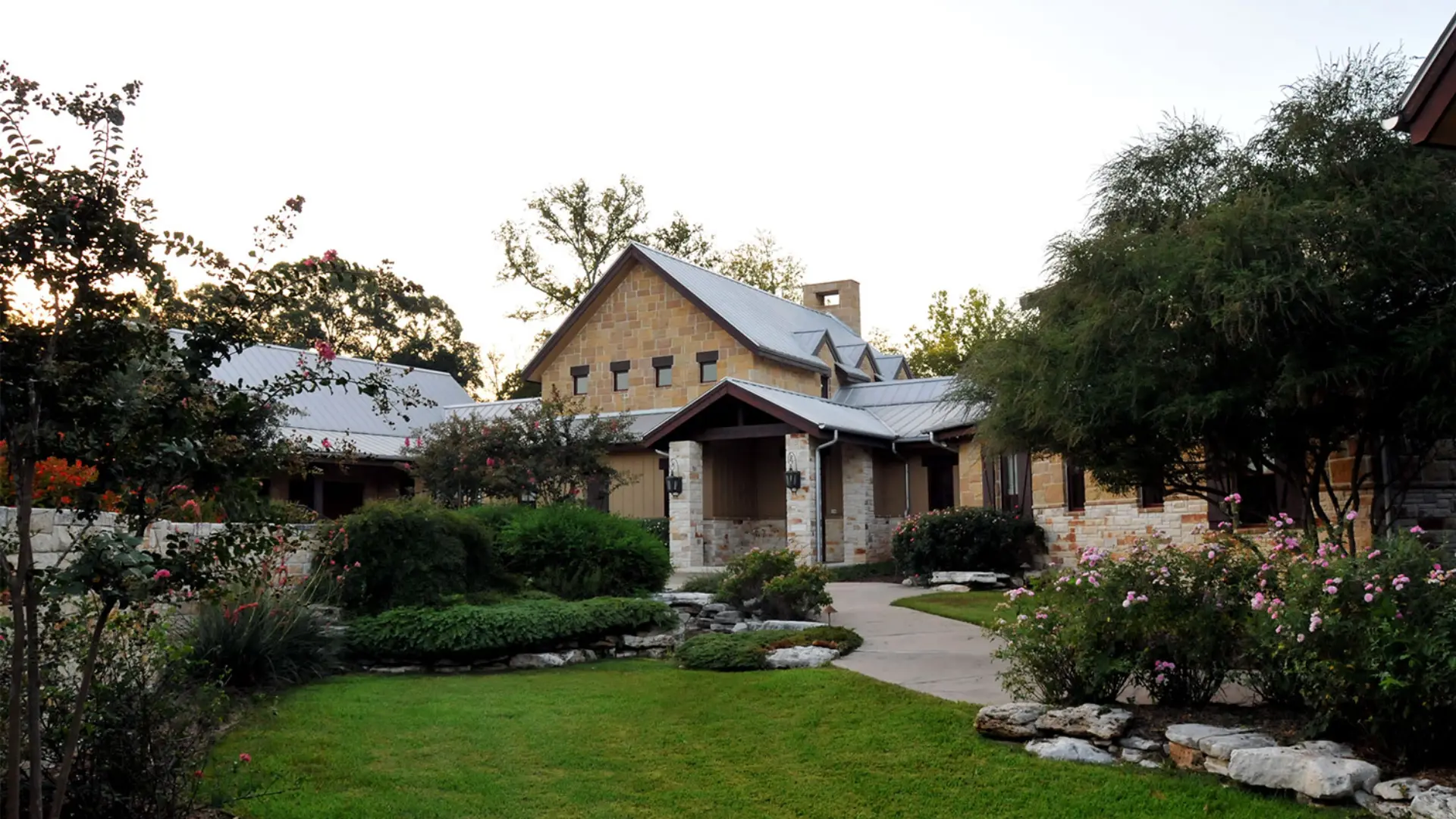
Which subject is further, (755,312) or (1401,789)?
(755,312)

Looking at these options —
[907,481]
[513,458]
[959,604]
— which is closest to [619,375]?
[907,481]

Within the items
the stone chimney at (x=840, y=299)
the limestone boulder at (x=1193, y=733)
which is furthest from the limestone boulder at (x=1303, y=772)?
the stone chimney at (x=840, y=299)

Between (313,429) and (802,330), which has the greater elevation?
(802,330)

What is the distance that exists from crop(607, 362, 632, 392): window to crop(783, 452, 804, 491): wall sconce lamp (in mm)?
8886

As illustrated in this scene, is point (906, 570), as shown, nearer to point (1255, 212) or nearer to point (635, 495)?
point (635, 495)

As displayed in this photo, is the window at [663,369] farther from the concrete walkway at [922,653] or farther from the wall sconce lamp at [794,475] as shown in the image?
the concrete walkway at [922,653]

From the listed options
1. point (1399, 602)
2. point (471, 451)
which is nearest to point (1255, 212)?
point (1399, 602)

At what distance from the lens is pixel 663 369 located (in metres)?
31.1

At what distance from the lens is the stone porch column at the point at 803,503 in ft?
77.0

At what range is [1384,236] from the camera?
35.7ft

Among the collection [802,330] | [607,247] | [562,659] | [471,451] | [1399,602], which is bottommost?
[562,659]

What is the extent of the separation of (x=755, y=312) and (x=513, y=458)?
535 inches

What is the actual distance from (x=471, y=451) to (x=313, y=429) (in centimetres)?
1078

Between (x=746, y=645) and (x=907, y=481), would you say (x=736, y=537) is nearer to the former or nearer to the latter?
(x=907, y=481)
